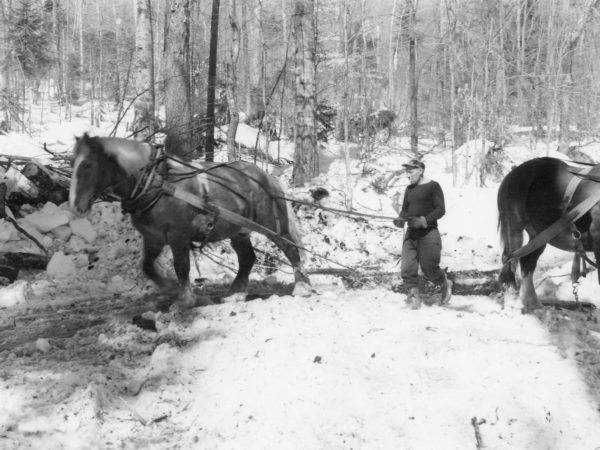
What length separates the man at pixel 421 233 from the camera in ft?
18.2

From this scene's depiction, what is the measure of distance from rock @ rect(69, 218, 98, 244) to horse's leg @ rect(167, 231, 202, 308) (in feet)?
9.28

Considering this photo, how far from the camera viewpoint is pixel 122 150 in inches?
199

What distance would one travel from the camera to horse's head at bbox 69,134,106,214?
15.0ft

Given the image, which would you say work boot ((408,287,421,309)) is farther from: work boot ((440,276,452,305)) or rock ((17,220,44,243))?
rock ((17,220,44,243))

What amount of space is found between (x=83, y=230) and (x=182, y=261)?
297 cm

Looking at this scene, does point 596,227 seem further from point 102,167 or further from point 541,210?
point 102,167

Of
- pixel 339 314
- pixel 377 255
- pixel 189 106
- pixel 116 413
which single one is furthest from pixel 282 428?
pixel 189 106

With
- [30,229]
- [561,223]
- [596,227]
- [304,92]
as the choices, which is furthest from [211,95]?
[596,227]

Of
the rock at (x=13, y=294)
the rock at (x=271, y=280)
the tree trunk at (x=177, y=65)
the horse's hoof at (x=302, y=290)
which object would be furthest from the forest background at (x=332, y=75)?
the rock at (x=13, y=294)

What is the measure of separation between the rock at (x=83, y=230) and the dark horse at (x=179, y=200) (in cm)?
241

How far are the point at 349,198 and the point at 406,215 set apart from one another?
226 inches

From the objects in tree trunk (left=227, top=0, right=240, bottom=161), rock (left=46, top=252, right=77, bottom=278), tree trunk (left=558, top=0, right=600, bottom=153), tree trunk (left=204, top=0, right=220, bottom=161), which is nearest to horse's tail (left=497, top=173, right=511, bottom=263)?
rock (left=46, top=252, right=77, bottom=278)

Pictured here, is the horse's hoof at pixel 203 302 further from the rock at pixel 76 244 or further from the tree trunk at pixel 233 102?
the tree trunk at pixel 233 102

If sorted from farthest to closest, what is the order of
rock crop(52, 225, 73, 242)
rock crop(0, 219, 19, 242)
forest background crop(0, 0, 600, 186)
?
1. forest background crop(0, 0, 600, 186)
2. rock crop(52, 225, 73, 242)
3. rock crop(0, 219, 19, 242)
